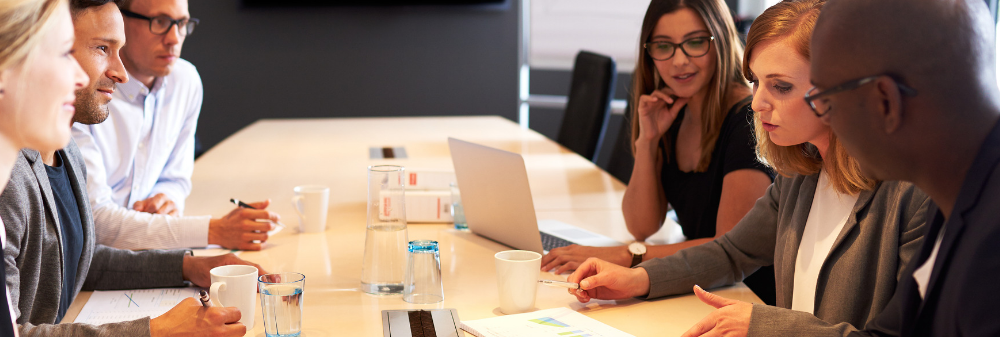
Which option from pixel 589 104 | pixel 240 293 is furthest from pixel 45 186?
pixel 589 104

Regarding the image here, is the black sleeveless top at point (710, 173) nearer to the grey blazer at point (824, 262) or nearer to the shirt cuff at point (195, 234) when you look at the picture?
the grey blazer at point (824, 262)

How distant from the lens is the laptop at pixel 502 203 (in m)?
1.52

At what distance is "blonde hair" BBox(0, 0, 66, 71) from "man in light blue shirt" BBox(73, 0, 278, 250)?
921mm

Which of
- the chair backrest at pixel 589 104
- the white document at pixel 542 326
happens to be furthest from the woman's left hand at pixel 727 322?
the chair backrest at pixel 589 104

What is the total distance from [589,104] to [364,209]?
5.44 feet

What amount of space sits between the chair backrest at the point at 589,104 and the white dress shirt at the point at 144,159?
1.61 metres

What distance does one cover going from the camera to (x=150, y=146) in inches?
87.1

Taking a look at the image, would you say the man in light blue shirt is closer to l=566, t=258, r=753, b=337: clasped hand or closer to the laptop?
the laptop

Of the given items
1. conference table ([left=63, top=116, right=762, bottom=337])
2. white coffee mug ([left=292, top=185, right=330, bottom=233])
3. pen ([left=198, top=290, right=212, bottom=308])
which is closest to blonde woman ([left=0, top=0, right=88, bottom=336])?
pen ([left=198, top=290, right=212, bottom=308])

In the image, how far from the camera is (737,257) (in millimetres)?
1401

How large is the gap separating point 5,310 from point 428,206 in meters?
1.11

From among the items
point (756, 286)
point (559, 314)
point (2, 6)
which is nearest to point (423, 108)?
point (756, 286)

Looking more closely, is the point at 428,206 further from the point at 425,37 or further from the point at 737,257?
the point at 425,37

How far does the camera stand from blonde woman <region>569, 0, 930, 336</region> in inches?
42.1
